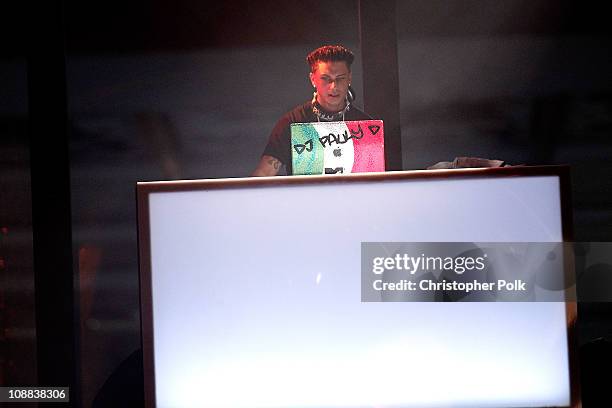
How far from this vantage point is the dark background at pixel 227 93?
2.87 meters

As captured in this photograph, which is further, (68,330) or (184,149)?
(184,149)

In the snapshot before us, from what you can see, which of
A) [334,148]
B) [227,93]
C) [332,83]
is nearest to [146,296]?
[334,148]

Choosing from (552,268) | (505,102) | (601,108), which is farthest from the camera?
(601,108)

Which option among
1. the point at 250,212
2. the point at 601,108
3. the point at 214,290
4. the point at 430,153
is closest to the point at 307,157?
the point at 250,212

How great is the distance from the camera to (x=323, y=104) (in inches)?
70.9

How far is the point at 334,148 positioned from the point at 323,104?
799 millimetres

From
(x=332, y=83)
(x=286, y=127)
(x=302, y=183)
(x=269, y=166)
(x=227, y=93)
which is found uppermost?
(x=227, y=93)

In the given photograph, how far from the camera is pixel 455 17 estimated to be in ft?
9.62

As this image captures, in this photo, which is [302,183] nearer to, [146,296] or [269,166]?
[146,296]

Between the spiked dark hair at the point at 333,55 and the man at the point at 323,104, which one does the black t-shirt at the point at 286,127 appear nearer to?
the man at the point at 323,104

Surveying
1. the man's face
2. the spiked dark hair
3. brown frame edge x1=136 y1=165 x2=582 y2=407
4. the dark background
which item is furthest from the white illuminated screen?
the dark background

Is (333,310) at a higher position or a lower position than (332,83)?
lower

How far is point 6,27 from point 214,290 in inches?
98.1

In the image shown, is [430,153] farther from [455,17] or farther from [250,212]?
[250,212]
